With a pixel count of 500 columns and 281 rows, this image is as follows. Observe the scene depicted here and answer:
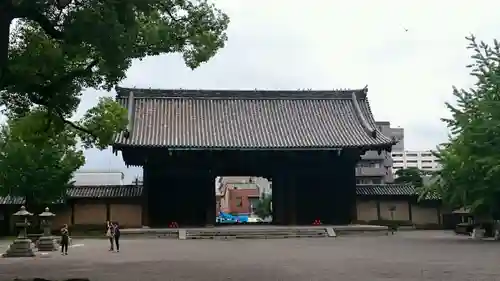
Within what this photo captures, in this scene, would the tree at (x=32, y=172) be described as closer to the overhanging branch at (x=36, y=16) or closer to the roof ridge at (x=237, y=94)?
the roof ridge at (x=237, y=94)

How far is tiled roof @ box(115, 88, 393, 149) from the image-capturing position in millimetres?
37750

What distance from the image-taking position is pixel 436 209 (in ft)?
139

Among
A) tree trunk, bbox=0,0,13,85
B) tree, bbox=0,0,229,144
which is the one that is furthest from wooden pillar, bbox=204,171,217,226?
tree trunk, bbox=0,0,13,85

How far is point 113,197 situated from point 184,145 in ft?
20.6

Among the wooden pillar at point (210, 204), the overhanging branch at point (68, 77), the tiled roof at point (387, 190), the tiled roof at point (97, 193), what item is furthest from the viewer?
the tiled roof at point (387, 190)

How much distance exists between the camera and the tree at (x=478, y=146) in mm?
27984

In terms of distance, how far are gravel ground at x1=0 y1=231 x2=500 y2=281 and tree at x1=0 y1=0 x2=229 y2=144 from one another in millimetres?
4517

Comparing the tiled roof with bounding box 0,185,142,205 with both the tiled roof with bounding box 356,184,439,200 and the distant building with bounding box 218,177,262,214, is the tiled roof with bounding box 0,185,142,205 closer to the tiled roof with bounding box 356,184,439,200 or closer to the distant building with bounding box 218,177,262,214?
the tiled roof with bounding box 356,184,439,200

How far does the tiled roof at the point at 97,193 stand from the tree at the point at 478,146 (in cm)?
1935

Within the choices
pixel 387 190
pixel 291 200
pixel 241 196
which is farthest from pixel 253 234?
pixel 241 196

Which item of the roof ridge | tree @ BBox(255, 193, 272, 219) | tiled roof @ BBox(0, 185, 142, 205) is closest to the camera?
tiled roof @ BBox(0, 185, 142, 205)

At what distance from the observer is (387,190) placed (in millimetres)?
41875

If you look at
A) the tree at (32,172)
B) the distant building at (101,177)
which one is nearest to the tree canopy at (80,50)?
the tree at (32,172)

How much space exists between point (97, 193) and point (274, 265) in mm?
24690
